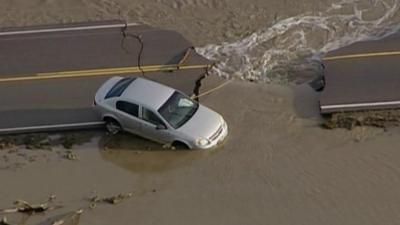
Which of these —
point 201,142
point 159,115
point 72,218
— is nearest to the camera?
point 72,218

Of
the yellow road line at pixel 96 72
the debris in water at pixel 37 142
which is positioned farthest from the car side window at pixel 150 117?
the yellow road line at pixel 96 72

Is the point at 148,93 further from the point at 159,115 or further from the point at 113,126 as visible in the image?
the point at 113,126

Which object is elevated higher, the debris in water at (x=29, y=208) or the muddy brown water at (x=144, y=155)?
the muddy brown water at (x=144, y=155)

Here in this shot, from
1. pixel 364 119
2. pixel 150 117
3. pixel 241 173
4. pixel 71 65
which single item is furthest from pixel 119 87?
pixel 364 119

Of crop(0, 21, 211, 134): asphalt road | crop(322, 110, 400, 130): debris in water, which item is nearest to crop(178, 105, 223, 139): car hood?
crop(0, 21, 211, 134): asphalt road

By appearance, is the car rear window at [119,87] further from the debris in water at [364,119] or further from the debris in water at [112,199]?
the debris in water at [364,119]
